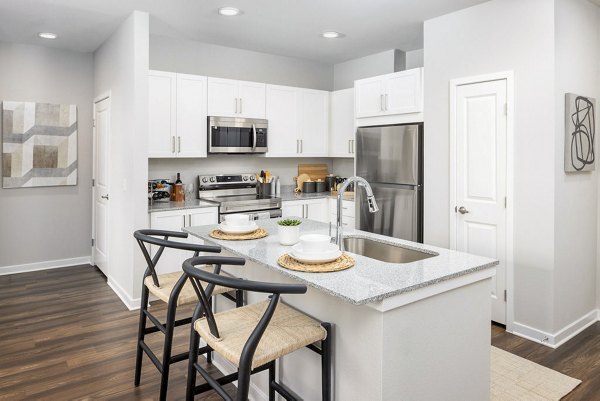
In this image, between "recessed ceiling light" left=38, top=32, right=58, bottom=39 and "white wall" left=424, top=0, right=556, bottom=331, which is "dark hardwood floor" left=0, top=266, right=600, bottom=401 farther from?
"recessed ceiling light" left=38, top=32, right=58, bottom=39

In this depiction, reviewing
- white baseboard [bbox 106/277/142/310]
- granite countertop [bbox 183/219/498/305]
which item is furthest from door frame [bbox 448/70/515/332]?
white baseboard [bbox 106/277/142/310]

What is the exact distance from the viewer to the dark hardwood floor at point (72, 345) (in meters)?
2.51

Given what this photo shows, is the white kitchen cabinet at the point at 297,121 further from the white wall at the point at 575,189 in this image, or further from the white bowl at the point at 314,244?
the white bowl at the point at 314,244

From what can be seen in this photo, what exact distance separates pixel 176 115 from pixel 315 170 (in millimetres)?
2155

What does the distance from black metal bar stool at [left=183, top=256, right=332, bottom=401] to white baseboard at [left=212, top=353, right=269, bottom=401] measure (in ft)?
0.95

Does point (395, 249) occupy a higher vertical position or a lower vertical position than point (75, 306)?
higher

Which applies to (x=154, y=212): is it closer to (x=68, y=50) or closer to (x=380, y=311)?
(x=68, y=50)

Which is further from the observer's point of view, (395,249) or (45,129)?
(45,129)

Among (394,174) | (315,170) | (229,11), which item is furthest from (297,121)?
(229,11)

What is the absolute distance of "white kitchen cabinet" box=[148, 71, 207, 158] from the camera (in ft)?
13.8

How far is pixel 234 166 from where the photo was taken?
5246 mm

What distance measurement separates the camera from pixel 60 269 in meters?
5.10

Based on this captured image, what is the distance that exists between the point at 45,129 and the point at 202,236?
345 cm

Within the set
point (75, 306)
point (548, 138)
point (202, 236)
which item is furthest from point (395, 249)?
point (75, 306)
